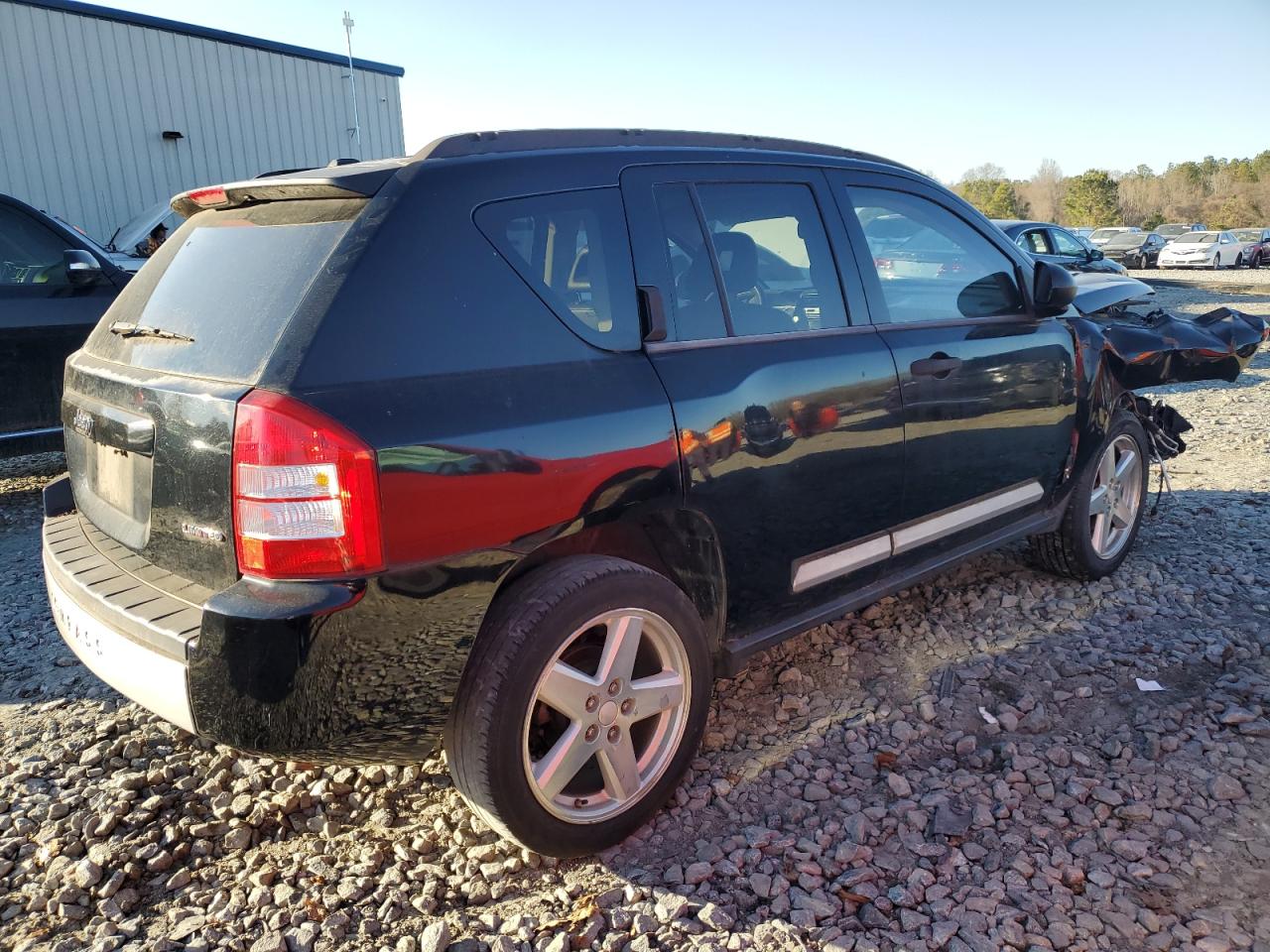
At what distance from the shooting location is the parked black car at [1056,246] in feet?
48.4

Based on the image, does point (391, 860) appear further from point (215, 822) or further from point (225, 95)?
point (225, 95)

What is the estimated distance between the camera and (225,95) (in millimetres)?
14336

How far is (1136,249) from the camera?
31516 mm

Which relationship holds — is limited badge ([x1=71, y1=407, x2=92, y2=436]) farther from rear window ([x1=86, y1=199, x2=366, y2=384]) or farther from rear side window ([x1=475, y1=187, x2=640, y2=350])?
rear side window ([x1=475, y1=187, x2=640, y2=350])

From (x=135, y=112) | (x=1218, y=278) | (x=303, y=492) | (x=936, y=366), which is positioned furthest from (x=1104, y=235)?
(x=303, y=492)

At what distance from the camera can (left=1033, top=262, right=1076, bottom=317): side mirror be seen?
3.65 meters

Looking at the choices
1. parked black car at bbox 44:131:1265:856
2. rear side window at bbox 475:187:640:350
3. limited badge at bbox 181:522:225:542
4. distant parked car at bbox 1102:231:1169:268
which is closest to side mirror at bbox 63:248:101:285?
parked black car at bbox 44:131:1265:856

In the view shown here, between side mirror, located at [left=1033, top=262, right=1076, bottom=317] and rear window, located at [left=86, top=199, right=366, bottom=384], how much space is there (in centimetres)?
274

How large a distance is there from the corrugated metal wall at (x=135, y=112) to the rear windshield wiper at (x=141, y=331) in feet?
39.4

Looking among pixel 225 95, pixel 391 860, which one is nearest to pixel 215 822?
pixel 391 860

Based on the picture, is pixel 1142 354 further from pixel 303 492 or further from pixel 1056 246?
pixel 1056 246

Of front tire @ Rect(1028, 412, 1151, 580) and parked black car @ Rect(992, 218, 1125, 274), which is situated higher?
parked black car @ Rect(992, 218, 1125, 274)

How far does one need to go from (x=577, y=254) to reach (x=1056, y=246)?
607 inches

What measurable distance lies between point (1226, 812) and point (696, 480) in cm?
177
